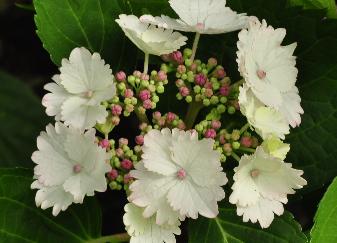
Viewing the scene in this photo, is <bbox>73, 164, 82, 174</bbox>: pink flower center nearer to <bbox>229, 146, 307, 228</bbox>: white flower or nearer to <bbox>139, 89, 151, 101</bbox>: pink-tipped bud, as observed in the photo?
<bbox>139, 89, 151, 101</bbox>: pink-tipped bud

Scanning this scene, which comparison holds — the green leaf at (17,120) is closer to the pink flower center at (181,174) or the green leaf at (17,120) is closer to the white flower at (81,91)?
the white flower at (81,91)

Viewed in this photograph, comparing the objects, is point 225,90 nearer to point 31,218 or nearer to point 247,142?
point 247,142

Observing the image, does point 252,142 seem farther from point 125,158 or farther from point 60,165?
point 60,165

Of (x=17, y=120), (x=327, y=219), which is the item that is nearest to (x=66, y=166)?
(x=327, y=219)

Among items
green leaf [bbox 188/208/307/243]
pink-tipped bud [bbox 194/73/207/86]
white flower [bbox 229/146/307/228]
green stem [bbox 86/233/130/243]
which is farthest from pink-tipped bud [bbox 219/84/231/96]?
green stem [bbox 86/233/130/243]

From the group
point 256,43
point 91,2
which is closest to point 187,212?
point 256,43

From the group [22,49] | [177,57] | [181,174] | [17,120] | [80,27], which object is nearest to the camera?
[181,174]
